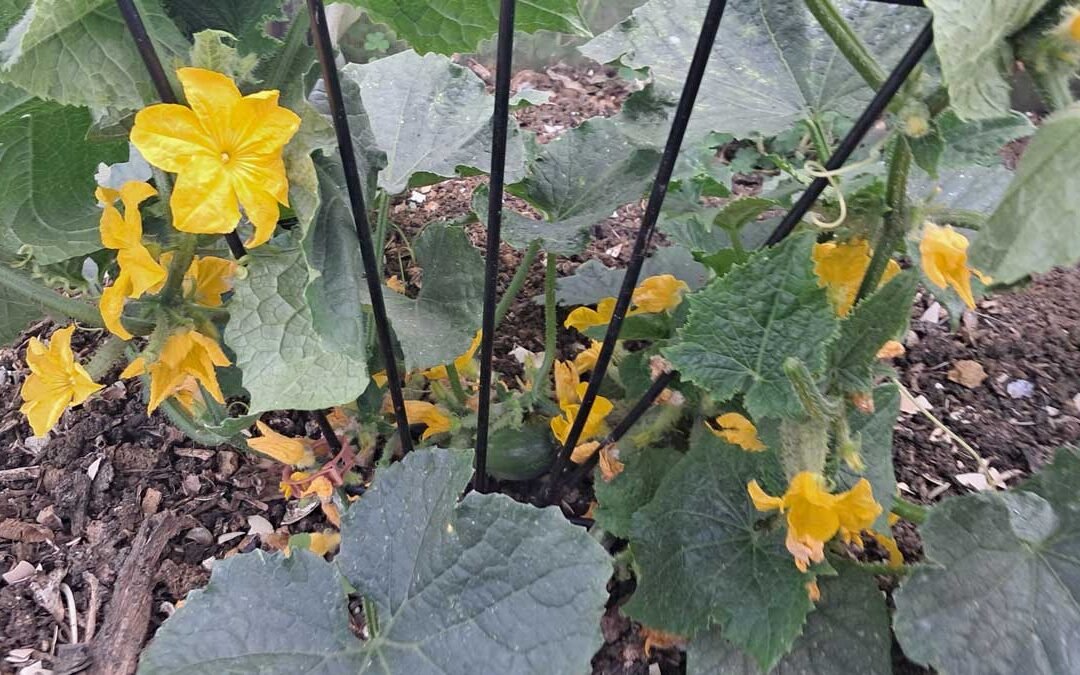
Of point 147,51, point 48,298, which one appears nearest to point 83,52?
point 147,51

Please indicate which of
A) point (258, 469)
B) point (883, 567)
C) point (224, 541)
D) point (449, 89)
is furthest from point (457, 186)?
point (883, 567)

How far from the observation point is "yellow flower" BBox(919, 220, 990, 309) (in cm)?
82

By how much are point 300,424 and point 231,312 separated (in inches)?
24.2

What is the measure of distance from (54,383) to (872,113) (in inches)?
35.3

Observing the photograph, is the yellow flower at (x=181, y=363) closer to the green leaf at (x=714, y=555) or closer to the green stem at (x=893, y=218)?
the green leaf at (x=714, y=555)

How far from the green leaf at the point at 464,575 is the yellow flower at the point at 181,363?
0.74ft

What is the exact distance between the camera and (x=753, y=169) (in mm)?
1936

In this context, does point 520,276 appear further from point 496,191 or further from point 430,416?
point 496,191

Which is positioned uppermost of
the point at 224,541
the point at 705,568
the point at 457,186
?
the point at 705,568

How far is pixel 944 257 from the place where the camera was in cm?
83

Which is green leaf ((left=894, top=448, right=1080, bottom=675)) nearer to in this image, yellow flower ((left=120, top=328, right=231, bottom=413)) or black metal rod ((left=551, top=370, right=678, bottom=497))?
black metal rod ((left=551, top=370, right=678, bottom=497))

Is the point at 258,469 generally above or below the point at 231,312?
below

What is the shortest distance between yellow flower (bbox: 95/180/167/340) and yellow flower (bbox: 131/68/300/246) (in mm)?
103

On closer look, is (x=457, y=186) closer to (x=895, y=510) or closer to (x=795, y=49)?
(x=795, y=49)
